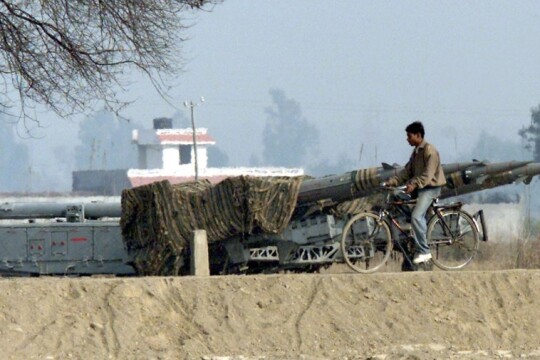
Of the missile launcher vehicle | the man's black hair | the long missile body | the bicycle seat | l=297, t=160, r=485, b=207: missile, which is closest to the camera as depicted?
the man's black hair

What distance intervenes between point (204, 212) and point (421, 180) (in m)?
7.71

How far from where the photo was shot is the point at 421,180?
1970cm

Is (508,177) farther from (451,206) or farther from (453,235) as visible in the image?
(451,206)

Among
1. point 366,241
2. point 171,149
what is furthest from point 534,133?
point 366,241

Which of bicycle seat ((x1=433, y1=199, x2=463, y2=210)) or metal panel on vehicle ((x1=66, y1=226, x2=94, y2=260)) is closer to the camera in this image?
bicycle seat ((x1=433, y1=199, x2=463, y2=210))

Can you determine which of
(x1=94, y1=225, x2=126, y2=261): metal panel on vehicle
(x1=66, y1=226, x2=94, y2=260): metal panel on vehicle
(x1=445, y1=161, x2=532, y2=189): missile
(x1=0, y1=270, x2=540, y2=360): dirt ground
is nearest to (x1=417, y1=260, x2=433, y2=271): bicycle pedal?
(x1=0, y1=270, x2=540, y2=360): dirt ground

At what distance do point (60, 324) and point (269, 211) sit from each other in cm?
988

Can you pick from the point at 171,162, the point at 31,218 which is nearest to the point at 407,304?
the point at 31,218

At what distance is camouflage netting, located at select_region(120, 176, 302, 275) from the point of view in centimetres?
2617

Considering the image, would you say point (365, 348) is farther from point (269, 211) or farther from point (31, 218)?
point (31, 218)

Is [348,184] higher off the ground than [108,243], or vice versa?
[348,184]

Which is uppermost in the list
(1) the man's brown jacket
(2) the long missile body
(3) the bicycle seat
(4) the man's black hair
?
(4) the man's black hair

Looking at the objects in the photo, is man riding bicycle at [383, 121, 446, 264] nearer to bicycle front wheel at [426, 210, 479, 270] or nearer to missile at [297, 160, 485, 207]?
bicycle front wheel at [426, 210, 479, 270]

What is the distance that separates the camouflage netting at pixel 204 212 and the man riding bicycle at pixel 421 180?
6286mm
